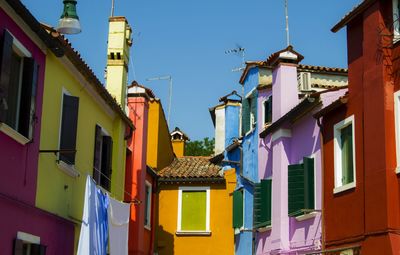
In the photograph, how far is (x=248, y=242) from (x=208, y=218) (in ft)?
20.4

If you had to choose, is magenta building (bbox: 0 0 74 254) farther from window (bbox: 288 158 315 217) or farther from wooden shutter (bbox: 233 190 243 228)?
wooden shutter (bbox: 233 190 243 228)

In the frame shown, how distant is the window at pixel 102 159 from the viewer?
17172mm

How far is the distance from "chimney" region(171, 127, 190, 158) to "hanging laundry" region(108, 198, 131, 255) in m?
20.5

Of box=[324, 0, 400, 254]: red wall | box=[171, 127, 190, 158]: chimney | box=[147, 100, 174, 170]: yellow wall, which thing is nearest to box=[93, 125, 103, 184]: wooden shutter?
box=[324, 0, 400, 254]: red wall

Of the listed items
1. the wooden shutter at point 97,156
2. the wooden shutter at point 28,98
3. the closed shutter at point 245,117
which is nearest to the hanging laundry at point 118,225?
the wooden shutter at point 97,156

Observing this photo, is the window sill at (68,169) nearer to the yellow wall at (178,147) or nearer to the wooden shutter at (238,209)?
the wooden shutter at (238,209)

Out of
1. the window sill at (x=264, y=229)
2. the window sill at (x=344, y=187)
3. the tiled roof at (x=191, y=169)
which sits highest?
the tiled roof at (x=191, y=169)

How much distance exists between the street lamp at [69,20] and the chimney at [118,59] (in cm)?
680

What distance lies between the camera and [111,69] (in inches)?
803

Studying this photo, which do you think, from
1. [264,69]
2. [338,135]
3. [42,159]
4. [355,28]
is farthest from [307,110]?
[42,159]

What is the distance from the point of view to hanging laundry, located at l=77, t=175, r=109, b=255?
1282 cm

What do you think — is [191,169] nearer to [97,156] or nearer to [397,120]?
[97,156]

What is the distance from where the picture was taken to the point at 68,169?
47.4 ft

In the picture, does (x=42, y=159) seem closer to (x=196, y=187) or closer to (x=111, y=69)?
(x=111, y=69)
